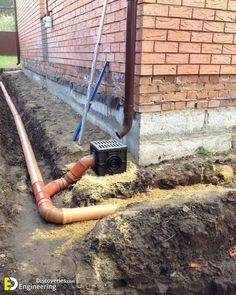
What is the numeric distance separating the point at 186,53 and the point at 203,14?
44 centimetres

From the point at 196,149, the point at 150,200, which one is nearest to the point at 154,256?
the point at 150,200

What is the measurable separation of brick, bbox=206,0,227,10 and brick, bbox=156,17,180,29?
403 mm

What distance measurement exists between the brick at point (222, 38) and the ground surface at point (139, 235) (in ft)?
4.35

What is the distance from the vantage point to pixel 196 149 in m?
3.80

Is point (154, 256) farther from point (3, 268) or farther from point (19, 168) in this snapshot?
point (19, 168)

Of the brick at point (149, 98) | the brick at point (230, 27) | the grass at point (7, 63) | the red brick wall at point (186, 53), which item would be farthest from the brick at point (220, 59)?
the grass at point (7, 63)

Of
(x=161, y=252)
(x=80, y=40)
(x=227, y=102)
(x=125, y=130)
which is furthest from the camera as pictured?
(x=80, y=40)

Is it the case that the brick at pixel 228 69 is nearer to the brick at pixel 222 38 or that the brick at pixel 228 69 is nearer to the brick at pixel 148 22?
the brick at pixel 222 38

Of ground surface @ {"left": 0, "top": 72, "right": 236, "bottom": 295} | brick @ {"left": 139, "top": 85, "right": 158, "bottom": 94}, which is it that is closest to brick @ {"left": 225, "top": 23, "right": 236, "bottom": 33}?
brick @ {"left": 139, "top": 85, "right": 158, "bottom": 94}

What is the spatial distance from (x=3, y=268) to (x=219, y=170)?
2349 millimetres

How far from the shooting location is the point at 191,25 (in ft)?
11.1

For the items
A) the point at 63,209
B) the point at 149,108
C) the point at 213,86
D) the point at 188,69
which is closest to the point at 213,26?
the point at 188,69

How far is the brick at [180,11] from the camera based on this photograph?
10.7 ft

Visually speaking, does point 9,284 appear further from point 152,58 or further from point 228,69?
point 228,69
